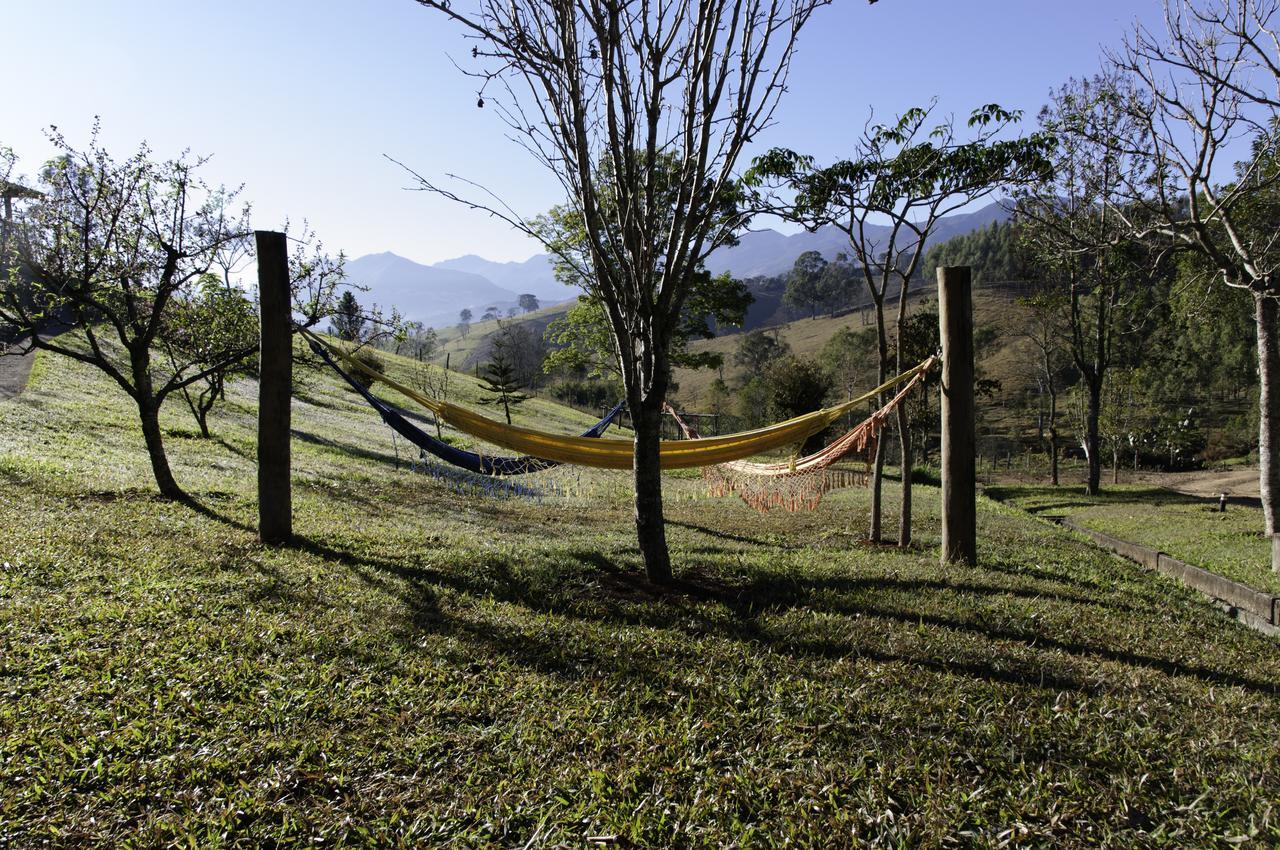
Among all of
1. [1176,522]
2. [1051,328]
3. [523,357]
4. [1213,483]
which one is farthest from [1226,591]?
[523,357]

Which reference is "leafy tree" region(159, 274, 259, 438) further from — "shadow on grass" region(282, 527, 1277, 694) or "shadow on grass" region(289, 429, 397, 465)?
"shadow on grass" region(282, 527, 1277, 694)

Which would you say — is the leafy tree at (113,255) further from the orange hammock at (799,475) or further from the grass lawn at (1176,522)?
the grass lawn at (1176,522)

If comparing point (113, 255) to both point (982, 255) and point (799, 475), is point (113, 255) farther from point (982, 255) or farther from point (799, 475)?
point (982, 255)

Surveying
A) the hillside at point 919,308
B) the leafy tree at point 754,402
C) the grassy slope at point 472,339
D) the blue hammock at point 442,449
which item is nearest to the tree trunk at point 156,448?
the blue hammock at point 442,449

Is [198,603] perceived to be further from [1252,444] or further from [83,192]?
[1252,444]

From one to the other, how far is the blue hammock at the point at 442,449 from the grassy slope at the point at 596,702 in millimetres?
1103

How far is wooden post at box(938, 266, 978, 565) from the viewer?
423cm

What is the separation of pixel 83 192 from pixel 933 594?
683cm

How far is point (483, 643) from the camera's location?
9.27ft

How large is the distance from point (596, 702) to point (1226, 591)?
4.79 meters

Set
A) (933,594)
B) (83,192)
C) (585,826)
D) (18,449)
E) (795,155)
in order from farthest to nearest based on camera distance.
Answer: (18,449), (795,155), (83,192), (933,594), (585,826)

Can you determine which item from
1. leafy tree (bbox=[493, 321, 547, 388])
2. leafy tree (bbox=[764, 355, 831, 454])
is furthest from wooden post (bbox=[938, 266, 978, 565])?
leafy tree (bbox=[493, 321, 547, 388])

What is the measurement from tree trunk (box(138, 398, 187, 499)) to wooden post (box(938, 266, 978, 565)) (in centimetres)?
583

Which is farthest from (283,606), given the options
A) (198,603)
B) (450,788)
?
(450,788)
